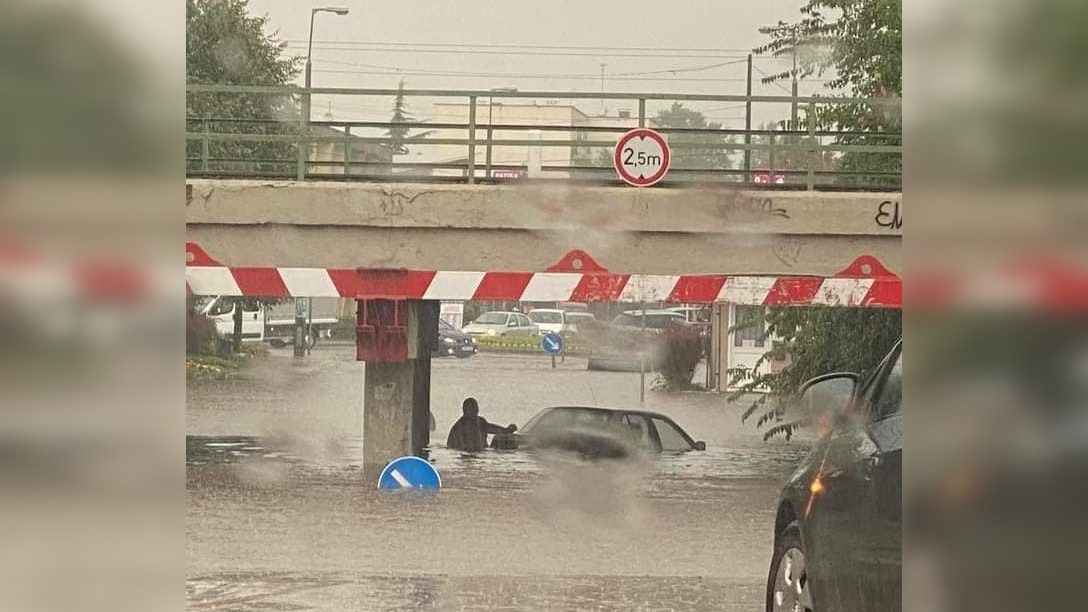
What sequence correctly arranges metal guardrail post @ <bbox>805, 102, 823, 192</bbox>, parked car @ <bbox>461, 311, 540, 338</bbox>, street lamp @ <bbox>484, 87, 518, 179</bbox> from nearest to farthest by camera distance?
parked car @ <bbox>461, 311, 540, 338</bbox> → street lamp @ <bbox>484, 87, 518, 179</bbox> → metal guardrail post @ <bbox>805, 102, 823, 192</bbox>

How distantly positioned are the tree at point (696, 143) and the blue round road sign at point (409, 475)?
202 centimetres

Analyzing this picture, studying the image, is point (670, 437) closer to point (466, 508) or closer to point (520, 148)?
point (466, 508)

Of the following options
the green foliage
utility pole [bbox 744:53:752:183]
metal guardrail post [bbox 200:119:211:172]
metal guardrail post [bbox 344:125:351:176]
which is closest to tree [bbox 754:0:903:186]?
utility pole [bbox 744:53:752:183]

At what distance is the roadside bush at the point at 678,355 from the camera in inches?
194

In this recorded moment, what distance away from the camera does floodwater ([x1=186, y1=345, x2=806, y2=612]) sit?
4.81 meters

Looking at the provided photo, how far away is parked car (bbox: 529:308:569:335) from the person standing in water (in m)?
0.39

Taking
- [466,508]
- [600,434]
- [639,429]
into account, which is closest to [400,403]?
[466,508]

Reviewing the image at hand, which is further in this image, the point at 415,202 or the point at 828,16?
the point at 415,202

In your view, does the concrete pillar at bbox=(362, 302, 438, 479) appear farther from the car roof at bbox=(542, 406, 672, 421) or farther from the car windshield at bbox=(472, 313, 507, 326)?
the car roof at bbox=(542, 406, 672, 421)

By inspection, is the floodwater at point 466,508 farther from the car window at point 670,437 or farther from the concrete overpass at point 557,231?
the concrete overpass at point 557,231
